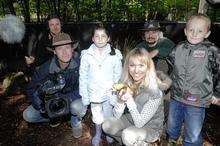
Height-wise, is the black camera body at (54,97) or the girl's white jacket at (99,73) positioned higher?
the girl's white jacket at (99,73)

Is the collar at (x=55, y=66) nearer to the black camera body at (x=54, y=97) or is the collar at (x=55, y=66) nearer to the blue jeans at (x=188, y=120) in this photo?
the black camera body at (x=54, y=97)

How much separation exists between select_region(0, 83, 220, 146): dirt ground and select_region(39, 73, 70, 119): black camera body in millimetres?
378

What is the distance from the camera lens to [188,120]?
3.86 m

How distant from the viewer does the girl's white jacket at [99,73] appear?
13.9ft

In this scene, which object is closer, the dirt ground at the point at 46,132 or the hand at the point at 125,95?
the hand at the point at 125,95

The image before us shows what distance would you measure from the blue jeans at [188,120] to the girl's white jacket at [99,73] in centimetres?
83

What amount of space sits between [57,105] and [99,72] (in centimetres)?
87

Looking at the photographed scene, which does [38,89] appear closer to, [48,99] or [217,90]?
[48,99]

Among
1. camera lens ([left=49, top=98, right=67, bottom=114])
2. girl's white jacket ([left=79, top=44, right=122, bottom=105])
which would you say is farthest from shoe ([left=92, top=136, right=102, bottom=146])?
camera lens ([left=49, top=98, right=67, bottom=114])

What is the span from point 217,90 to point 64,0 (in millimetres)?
8521

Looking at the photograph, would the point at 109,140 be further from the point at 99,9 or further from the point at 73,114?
the point at 99,9

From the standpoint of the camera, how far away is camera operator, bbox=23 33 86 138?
4.50m

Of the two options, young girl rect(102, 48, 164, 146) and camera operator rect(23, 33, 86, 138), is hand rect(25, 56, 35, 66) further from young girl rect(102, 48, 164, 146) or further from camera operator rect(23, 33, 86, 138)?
young girl rect(102, 48, 164, 146)

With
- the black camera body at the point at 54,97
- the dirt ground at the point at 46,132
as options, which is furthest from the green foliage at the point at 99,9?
the black camera body at the point at 54,97
